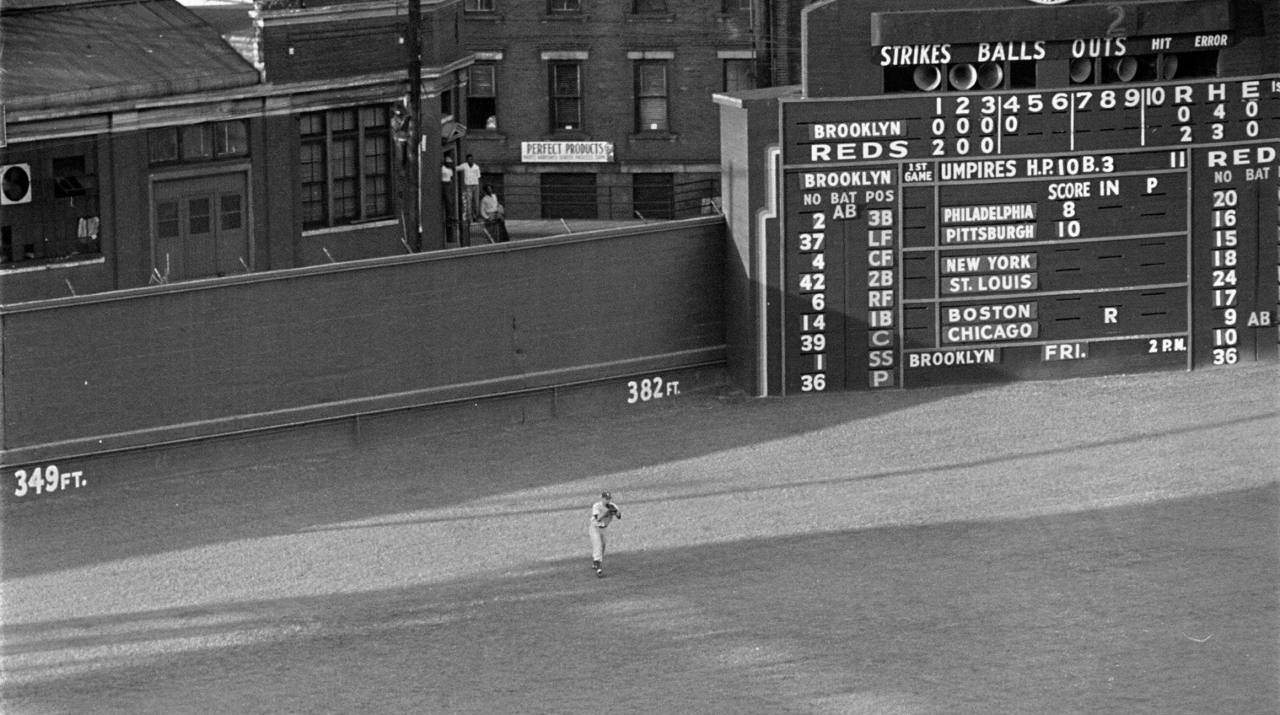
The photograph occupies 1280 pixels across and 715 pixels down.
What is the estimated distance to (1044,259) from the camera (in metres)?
28.5

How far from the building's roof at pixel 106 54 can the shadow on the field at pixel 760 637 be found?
52.7 ft

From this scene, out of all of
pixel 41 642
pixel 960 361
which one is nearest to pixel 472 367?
→ pixel 960 361

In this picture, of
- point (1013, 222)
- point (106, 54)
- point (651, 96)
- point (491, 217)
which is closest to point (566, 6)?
point (651, 96)

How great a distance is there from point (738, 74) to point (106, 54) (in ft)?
76.7

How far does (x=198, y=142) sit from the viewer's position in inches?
1407

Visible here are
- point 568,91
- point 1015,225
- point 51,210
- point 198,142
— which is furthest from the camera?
point 568,91

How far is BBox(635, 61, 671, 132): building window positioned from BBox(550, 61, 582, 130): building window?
5.34 ft

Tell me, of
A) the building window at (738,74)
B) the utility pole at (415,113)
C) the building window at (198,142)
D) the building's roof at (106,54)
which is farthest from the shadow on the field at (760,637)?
the building window at (738,74)

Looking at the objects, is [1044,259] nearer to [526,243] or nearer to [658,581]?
[526,243]

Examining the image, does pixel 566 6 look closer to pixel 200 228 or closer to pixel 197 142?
pixel 197 142

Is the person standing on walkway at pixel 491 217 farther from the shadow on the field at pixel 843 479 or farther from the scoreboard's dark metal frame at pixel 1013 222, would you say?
the shadow on the field at pixel 843 479

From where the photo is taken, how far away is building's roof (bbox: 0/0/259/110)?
1315 inches

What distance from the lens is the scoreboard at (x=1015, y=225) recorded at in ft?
92.5

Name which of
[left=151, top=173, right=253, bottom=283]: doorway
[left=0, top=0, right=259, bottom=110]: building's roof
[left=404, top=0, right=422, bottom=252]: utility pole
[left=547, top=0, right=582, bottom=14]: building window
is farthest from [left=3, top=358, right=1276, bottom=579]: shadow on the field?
[left=547, top=0, right=582, bottom=14]: building window
